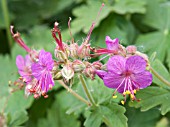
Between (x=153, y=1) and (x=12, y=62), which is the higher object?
(x=153, y=1)

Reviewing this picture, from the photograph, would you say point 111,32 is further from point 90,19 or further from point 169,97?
point 169,97

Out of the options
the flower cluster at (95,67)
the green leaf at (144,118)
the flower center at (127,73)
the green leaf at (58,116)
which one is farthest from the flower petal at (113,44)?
the green leaf at (58,116)

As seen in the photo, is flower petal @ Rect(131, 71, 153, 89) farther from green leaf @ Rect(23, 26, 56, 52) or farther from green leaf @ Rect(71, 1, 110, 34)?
green leaf @ Rect(23, 26, 56, 52)

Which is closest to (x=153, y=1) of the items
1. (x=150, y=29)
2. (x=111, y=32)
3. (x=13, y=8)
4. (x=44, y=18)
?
(x=150, y=29)

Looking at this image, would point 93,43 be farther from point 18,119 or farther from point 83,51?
point 83,51

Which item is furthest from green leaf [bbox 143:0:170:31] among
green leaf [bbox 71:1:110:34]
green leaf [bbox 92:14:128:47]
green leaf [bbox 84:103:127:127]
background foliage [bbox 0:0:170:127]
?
green leaf [bbox 84:103:127:127]

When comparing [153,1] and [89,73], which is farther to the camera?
[153,1]

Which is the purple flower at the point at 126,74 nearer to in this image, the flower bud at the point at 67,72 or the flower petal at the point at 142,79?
the flower petal at the point at 142,79

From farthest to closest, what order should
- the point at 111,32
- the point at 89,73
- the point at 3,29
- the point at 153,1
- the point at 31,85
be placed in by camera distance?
the point at 3,29 < the point at 153,1 < the point at 111,32 < the point at 31,85 < the point at 89,73
